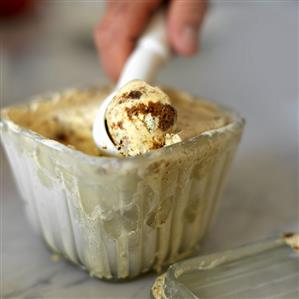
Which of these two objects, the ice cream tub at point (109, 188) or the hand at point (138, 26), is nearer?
the ice cream tub at point (109, 188)

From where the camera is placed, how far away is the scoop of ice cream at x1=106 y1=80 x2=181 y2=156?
0.42 meters

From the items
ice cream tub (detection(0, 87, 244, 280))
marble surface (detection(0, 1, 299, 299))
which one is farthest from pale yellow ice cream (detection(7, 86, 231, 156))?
marble surface (detection(0, 1, 299, 299))

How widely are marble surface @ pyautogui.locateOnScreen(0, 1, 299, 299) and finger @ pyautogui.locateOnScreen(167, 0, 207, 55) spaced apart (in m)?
0.18

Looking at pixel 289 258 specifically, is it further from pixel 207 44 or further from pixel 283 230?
pixel 207 44

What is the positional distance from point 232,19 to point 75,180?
0.66 meters

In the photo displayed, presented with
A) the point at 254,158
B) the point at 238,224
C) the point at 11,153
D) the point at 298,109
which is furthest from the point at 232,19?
the point at 11,153

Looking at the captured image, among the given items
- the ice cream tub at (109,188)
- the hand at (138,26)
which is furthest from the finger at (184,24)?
the ice cream tub at (109,188)

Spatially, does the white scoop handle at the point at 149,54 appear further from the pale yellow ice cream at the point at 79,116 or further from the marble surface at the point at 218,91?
the marble surface at the point at 218,91

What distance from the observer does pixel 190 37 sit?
0.60 m

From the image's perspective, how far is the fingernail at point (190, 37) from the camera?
597 mm

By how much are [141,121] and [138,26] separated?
0.23m

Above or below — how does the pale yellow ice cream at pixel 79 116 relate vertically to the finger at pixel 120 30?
below

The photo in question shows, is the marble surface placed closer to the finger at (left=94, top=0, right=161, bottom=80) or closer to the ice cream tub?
the ice cream tub

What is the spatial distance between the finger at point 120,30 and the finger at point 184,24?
34 millimetres
